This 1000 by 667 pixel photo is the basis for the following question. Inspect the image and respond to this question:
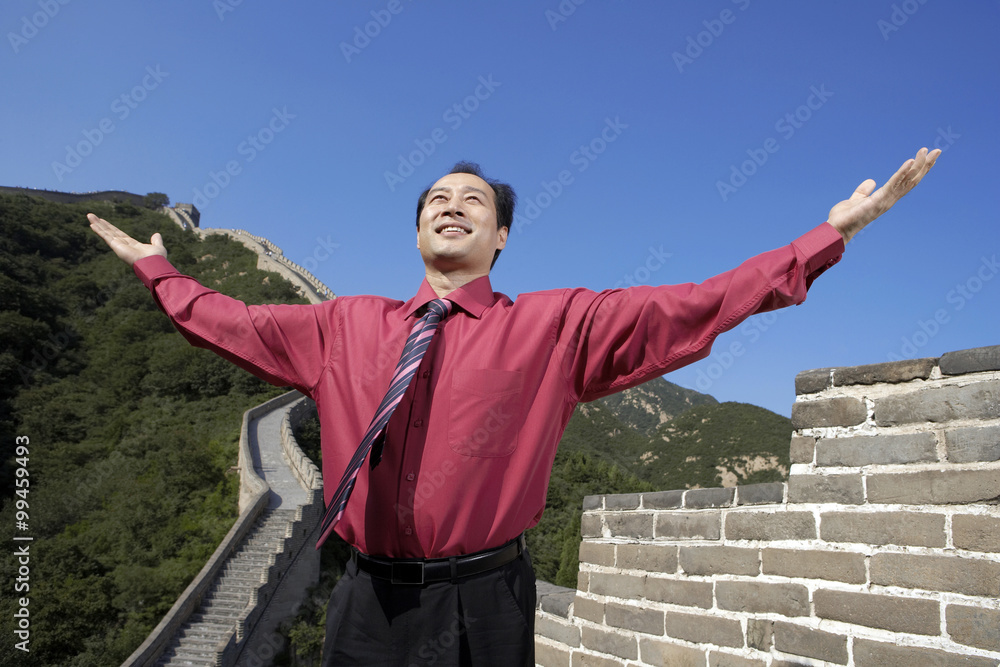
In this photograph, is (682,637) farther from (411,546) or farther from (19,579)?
(19,579)

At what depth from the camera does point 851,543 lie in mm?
2719

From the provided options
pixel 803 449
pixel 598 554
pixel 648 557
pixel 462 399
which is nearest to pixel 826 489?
pixel 803 449

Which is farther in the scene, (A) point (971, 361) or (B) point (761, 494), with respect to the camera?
(B) point (761, 494)

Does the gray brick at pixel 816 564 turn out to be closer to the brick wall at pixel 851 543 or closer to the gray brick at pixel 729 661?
the brick wall at pixel 851 543

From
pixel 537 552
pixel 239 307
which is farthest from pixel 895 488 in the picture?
pixel 537 552

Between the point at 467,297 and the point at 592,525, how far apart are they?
8.42ft

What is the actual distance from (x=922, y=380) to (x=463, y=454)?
203 cm

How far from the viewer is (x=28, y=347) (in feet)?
96.3

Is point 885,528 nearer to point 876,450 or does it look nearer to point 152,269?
point 876,450

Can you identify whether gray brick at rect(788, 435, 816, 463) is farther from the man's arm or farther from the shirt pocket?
the man's arm

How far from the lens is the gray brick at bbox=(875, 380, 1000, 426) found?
2446 millimetres

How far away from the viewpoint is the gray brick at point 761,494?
3.04 m

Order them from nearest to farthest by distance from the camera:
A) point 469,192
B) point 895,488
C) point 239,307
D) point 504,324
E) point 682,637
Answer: point 504,324 → point 239,307 → point 469,192 → point 895,488 → point 682,637

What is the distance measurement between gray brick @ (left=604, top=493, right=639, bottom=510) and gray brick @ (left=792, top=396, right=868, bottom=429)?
1172mm
